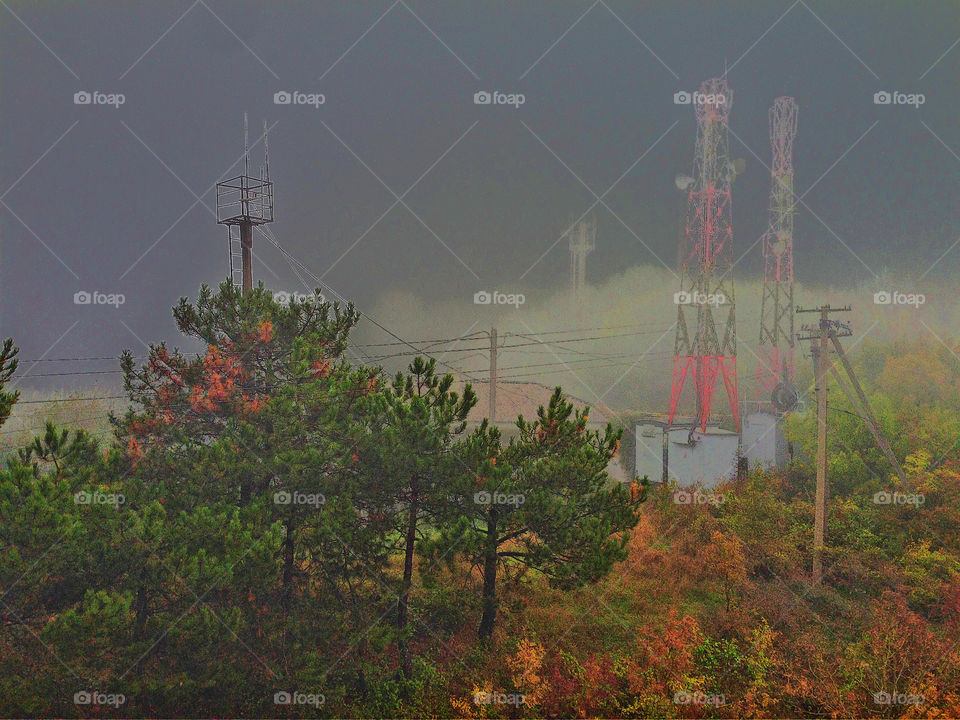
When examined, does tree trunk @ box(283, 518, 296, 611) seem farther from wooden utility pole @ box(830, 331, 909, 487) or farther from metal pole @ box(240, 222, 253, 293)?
wooden utility pole @ box(830, 331, 909, 487)

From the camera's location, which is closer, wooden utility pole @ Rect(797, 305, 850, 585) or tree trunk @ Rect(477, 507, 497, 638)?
tree trunk @ Rect(477, 507, 497, 638)

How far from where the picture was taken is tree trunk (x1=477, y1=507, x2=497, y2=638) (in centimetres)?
1220

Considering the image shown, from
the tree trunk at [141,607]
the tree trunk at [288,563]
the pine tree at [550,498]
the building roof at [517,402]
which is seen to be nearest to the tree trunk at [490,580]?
the pine tree at [550,498]

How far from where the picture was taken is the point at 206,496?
12055 mm

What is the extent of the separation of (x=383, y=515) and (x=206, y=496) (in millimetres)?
4037

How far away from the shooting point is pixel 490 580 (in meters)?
12.7

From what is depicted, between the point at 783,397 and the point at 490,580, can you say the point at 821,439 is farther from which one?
the point at 783,397

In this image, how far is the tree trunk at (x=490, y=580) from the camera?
12203 mm

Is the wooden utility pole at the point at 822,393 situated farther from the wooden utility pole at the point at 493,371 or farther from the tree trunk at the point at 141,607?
the tree trunk at the point at 141,607

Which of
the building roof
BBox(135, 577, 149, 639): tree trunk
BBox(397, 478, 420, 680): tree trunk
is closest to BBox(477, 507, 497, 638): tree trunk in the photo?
BBox(397, 478, 420, 680): tree trunk

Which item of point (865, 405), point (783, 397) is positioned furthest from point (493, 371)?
point (783, 397)

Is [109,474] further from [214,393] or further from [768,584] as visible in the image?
[768,584]

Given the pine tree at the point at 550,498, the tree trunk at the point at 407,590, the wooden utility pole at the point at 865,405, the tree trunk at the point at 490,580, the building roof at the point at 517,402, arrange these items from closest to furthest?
the pine tree at the point at 550,498
the tree trunk at the point at 407,590
the tree trunk at the point at 490,580
the wooden utility pole at the point at 865,405
the building roof at the point at 517,402

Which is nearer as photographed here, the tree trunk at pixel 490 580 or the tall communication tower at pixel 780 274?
the tree trunk at pixel 490 580
